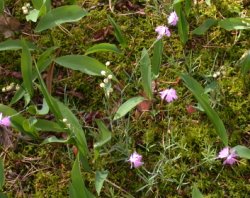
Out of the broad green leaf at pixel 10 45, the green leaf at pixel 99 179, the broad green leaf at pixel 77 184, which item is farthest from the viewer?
the broad green leaf at pixel 10 45

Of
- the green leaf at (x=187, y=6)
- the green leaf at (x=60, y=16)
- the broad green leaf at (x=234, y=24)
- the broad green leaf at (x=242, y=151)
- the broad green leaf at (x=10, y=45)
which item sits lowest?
the broad green leaf at (x=242, y=151)

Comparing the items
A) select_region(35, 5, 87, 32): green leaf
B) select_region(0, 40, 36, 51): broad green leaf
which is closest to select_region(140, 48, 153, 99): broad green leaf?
select_region(35, 5, 87, 32): green leaf

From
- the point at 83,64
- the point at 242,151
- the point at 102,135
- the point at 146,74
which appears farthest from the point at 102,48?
the point at 242,151

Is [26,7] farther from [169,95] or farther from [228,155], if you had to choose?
[228,155]

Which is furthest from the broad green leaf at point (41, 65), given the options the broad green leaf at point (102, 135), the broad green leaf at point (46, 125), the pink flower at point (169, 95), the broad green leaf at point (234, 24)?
the broad green leaf at point (234, 24)

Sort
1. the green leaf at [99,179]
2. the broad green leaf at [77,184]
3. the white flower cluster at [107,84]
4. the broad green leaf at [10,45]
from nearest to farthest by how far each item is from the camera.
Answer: the broad green leaf at [77,184] < the green leaf at [99,179] < the white flower cluster at [107,84] < the broad green leaf at [10,45]

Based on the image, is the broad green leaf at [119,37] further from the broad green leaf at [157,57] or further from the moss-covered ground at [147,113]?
the broad green leaf at [157,57]
